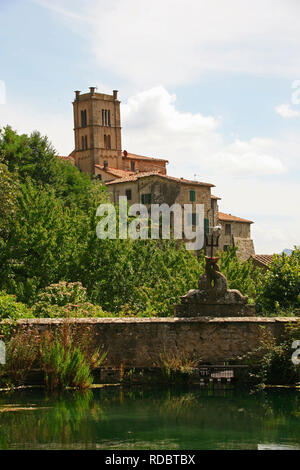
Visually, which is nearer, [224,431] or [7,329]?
[224,431]

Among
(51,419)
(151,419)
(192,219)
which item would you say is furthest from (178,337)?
(192,219)

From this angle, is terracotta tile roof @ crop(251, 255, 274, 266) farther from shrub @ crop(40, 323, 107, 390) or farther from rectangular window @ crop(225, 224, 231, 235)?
shrub @ crop(40, 323, 107, 390)

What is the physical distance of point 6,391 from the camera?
55.3 feet

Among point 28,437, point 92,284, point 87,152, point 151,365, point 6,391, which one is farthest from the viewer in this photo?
point 87,152

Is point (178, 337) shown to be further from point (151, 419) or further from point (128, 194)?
point (128, 194)

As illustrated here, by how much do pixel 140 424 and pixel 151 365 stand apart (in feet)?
14.2

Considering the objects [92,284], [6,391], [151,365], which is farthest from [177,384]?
[92,284]

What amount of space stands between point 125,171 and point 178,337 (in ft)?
232

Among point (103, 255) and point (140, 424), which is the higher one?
point (103, 255)

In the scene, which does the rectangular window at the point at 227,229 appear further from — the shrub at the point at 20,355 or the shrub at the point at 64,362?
the shrub at the point at 20,355

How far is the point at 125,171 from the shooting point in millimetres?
87688

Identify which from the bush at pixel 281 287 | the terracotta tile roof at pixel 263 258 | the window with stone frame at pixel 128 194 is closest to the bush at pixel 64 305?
the bush at pixel 281 287
